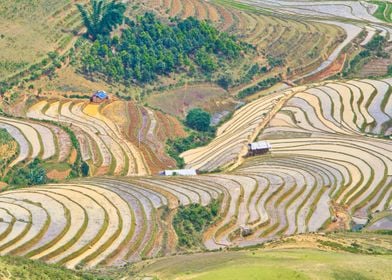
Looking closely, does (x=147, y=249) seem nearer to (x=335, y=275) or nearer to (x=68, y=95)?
(x=335, y=275)

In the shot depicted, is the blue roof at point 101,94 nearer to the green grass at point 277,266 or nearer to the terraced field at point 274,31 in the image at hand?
the terraced field at point 274,31

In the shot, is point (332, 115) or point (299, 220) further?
point (332, 115)

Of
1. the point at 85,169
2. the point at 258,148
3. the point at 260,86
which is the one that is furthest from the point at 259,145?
the point at 260,86

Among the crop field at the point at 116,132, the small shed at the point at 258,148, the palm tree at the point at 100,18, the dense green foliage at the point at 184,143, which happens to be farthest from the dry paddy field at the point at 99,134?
the palm tree at the point at 100,18

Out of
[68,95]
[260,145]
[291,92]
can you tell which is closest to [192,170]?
[260,145]

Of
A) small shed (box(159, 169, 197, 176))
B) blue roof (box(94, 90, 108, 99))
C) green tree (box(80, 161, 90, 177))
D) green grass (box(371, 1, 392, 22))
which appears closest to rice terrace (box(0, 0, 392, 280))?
green tree (box(80, 161, 90, 177))
